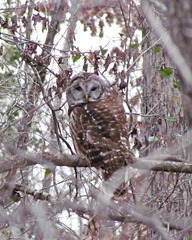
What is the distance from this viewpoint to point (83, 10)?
6746 mm

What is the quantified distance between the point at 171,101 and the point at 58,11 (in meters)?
2.58

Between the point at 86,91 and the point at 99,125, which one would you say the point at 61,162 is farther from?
the point at 86,91

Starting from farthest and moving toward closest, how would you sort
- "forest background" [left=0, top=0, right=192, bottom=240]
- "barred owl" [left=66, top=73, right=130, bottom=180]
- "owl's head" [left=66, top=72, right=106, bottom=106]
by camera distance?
"owl's head" [left=66, top=72, right=106, bottom=106] < "barred owl" [left=66, top=73, right=130, bottom=180] < "forest background" [left=0, top=0, right=192, bottom=240]

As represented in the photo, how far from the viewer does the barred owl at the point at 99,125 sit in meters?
4.51

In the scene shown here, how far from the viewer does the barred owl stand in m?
4.51

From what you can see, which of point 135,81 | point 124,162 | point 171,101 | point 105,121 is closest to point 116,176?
point 124,162

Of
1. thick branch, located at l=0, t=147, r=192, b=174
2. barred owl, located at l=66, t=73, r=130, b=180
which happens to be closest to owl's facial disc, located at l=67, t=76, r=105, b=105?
barred owl, located at l=66, t=73, r=130, b=180

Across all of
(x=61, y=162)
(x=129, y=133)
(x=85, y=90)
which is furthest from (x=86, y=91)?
(x=61, y=162)

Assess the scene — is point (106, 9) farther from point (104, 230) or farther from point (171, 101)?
point (104, 230)

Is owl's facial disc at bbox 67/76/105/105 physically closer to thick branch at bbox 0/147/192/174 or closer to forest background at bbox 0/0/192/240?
forest background at bbox 0/0/192/240

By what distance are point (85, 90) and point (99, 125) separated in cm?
97

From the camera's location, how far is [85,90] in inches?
219

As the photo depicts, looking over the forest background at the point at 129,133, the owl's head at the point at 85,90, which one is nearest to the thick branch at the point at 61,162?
the forest background at the point at 129,133

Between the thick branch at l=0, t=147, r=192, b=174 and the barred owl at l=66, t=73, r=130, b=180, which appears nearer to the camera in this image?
the thick branch at l=0, t=147, r=192, b=174
